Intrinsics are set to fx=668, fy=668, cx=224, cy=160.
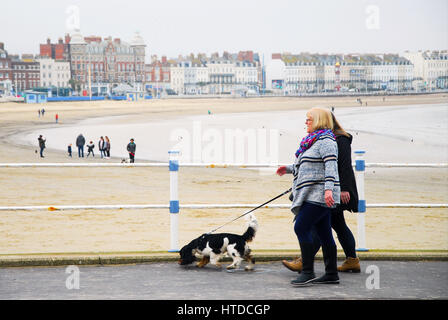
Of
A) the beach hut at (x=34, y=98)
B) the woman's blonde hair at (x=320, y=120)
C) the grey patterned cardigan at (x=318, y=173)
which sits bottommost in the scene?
the grey patterned cardigan at (x=318, y=173)

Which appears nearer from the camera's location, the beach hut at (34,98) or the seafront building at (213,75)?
the beach hut at (34,98)

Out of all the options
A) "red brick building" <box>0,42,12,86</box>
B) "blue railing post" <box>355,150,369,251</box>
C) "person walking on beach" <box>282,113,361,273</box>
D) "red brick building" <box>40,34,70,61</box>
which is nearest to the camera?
"person walking on beach" <box>282,113,361,273</box>

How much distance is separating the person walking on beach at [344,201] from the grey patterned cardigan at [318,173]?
278mm

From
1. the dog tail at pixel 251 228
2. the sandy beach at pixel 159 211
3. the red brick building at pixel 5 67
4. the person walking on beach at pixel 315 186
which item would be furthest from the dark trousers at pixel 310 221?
the red brick building at pixel 5 67

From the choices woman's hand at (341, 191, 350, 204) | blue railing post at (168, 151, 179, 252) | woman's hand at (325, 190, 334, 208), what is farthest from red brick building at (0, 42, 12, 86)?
woman's hand at (325, 190, 334, 208)

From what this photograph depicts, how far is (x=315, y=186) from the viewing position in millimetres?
5629

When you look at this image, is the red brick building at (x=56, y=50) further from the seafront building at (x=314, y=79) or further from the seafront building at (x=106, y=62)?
the seafront building at (x=314, y=79)

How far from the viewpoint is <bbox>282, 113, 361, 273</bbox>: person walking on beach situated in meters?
5.84

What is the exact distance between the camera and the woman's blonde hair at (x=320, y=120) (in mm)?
5594

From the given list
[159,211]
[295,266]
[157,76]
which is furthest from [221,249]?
[157,76]

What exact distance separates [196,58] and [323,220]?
18621cm

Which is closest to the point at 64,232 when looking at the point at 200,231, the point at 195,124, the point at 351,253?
the point at 200,231

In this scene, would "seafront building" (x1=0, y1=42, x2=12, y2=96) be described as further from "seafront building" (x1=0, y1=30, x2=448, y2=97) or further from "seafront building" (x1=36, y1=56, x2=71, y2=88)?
"seafront building" (x1=36, y1=56, x2=71, y2=88)

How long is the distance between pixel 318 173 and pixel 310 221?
416 millimetres
